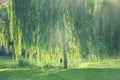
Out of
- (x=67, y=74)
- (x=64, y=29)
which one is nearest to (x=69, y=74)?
(x=67, y=74)

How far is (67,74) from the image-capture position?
2002 cm

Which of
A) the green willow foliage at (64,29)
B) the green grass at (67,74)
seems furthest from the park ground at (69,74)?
the green willow foliage at (64,29)

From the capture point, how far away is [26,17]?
56.9 feet

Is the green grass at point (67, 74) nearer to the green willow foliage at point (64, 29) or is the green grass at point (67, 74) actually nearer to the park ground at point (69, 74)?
the park ground at point (69, 74)

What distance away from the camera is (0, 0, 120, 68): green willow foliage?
53.1 ft

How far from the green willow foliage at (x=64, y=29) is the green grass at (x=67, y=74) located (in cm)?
157

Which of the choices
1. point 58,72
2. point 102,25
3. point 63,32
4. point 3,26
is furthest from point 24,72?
point 102,25

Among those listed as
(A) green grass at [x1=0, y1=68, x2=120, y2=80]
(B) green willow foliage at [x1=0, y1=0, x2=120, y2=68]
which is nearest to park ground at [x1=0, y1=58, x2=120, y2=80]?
(A) green grass at [x1=0, y1=68, x2=120, y2=80]

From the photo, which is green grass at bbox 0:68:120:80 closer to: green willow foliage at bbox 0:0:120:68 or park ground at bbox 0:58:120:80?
park ground at bbox 0:58:120:80

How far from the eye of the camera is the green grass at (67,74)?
19172 mm

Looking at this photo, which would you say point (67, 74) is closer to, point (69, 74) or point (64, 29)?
point (69, 74)

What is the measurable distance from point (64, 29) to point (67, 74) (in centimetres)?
395

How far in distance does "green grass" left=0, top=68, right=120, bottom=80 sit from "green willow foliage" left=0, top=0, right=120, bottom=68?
157 centimetres

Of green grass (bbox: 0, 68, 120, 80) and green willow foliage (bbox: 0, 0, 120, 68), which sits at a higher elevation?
green willow foliage (bbox: 0, 0, 120, 68)
